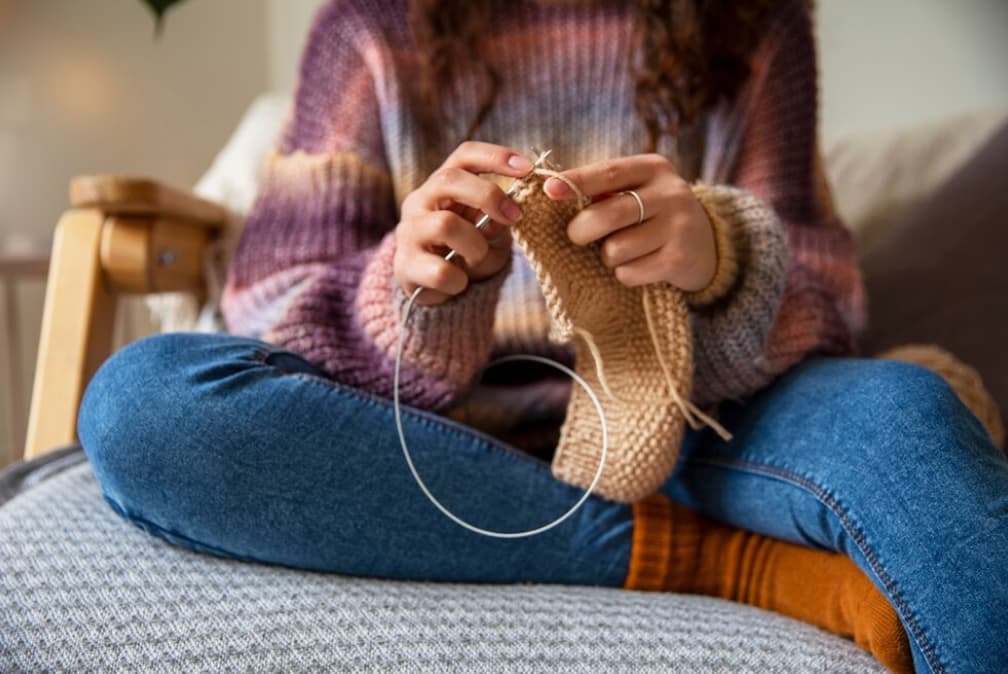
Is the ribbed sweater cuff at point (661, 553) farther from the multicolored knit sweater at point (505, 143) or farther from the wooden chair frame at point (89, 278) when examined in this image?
the wooden chair frame at point (89, 278)

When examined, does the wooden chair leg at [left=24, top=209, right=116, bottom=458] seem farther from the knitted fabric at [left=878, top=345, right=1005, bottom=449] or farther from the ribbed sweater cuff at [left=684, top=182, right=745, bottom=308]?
the knitted fabric at [left=878, top=345, right=1005, bottom=449]

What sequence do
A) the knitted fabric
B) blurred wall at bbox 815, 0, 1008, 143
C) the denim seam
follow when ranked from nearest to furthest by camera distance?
the denim seam → the knitted fabric → blurred wall at bbox 815, 0, 1008, 143

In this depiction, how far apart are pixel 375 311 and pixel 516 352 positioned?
17 centimetres

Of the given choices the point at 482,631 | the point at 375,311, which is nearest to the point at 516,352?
the point at 375,311

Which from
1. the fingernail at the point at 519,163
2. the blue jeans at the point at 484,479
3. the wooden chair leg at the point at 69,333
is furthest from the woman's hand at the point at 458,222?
the wooden chair leg at the point at 69,333

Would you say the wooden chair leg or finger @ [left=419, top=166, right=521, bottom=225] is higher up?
finger @ [left=419, top=166, right=521, bottom=225]

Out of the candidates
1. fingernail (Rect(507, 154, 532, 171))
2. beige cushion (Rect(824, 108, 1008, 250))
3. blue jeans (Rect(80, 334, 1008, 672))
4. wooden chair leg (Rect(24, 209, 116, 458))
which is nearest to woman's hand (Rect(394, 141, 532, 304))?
fingernail (Rect(507, 154, 532, 171))

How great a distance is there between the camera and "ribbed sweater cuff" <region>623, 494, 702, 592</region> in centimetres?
58

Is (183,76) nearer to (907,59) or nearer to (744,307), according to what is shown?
(907,59)

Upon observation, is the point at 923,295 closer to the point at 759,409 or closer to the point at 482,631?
the point at 759,409

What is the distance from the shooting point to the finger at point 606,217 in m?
0.48

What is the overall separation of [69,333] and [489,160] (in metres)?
0.43

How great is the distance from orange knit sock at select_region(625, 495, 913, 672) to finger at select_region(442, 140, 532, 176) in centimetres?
27

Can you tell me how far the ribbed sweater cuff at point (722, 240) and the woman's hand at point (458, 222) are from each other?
0.43 feet
